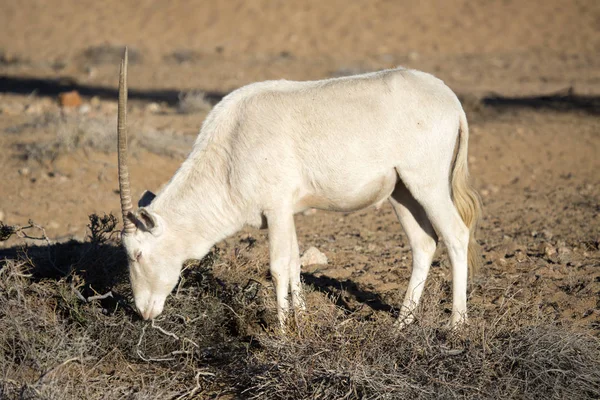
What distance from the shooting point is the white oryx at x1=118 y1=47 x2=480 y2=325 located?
4883 mm

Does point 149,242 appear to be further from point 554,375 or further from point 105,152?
point 105,152

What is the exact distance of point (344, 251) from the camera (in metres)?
7.20

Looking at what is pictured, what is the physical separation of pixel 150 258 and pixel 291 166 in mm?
1202

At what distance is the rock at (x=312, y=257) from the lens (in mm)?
6812

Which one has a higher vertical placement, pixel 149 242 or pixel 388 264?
pixel 149 242

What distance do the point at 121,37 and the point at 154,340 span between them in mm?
24895

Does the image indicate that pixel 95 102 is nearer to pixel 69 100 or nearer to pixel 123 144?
pixel 69 100

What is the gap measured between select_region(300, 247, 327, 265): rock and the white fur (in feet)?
5.41

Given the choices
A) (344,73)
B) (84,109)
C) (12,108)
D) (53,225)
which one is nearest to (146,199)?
(53,225)

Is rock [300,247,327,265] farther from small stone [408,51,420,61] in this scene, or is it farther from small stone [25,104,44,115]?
small stone [408,51,420,61]

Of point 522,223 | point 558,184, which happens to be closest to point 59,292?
point 522,223

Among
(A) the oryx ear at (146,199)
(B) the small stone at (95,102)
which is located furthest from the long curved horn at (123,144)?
(B) the small stone at (95,102)

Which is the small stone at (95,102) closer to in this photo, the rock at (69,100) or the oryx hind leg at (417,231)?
the rock at (69,100)

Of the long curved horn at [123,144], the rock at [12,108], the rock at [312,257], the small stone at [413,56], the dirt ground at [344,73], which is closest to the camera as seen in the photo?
the long curved horn at [123,144]
